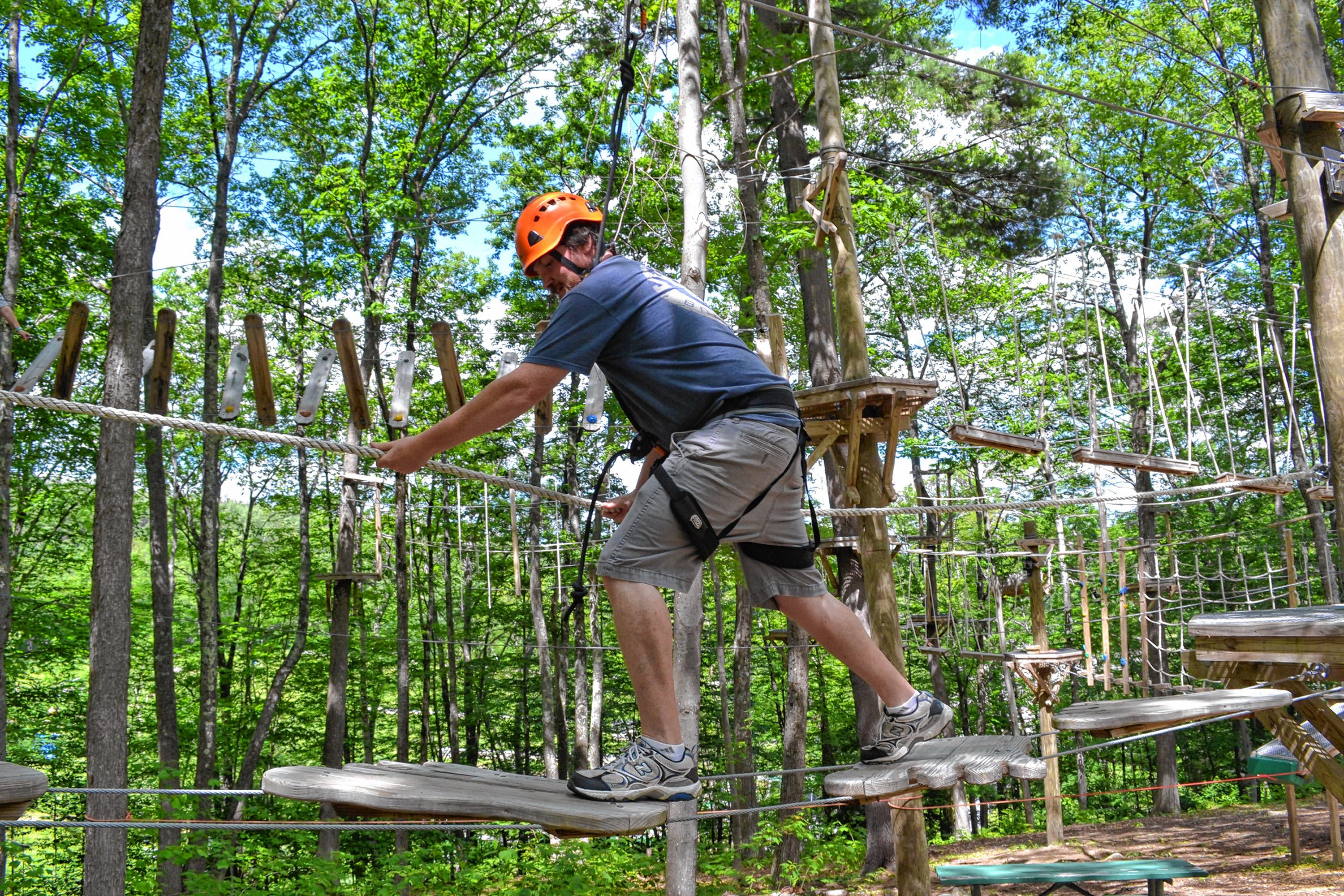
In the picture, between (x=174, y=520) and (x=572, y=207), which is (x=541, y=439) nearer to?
(x=174, y=520)

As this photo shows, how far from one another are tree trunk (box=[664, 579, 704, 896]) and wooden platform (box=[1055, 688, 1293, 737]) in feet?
8.50

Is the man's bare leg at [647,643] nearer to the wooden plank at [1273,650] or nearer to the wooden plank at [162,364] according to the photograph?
the wooden plank at [162,364]

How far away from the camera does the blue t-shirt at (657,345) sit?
84.9 inches

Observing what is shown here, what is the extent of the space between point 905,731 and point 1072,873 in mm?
4808

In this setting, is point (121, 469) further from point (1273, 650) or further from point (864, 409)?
point (1273, 650)

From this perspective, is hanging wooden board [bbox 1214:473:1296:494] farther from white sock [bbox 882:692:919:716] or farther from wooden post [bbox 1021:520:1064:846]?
white sock [bbox 882:692:919:716]

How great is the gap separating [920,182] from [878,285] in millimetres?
5787

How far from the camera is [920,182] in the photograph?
42.5ft

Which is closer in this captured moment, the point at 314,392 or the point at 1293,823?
the point at 314,392

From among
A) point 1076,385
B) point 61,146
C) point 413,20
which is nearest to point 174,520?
point 61,146

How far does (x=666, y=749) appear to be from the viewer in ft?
7.05

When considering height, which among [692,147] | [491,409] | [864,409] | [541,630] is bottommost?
[541,630]

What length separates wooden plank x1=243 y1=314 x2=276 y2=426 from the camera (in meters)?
3.38

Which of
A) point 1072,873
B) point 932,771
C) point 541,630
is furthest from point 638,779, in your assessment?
point 541,630
